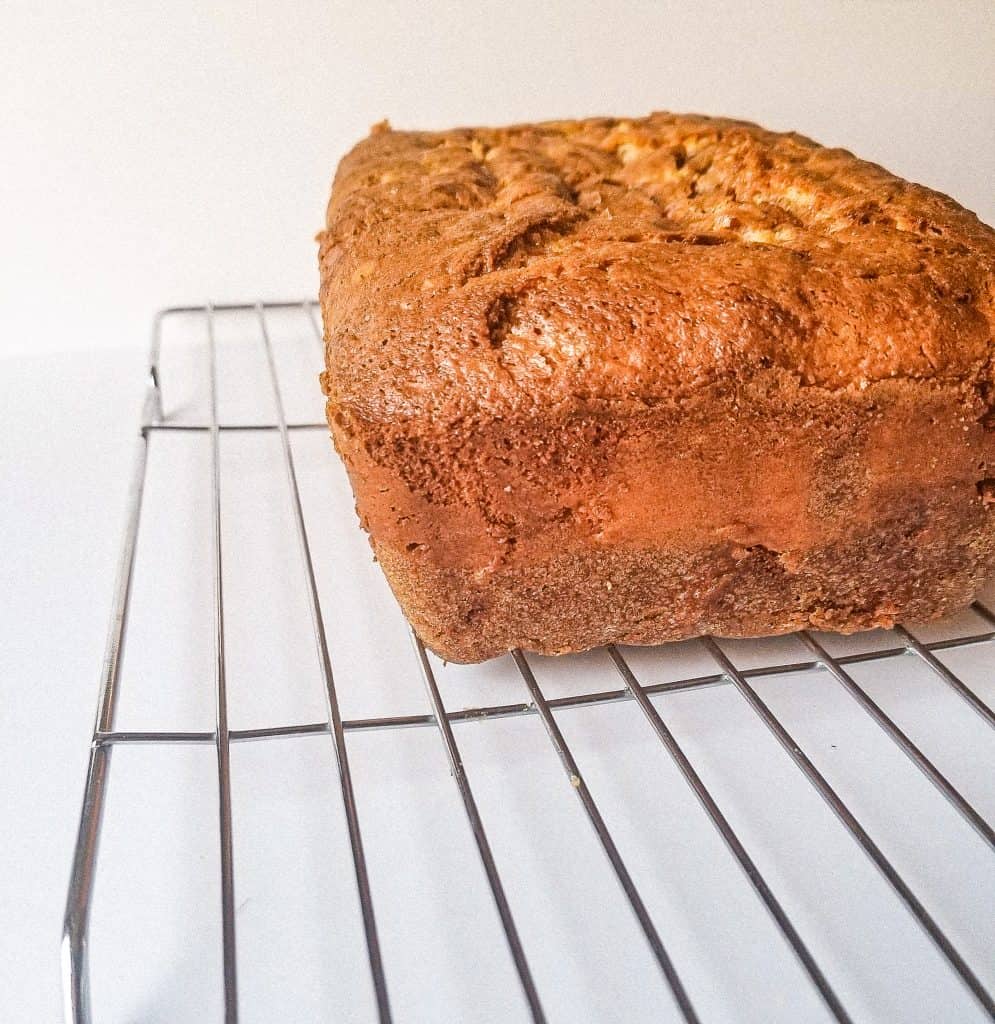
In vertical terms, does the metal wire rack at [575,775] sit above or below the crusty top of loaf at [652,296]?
below

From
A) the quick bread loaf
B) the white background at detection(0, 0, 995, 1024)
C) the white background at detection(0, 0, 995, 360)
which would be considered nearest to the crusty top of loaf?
the quick bread loaf

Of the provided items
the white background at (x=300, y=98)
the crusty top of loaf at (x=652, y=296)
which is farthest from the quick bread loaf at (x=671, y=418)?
the white background at (x=300, y=98)

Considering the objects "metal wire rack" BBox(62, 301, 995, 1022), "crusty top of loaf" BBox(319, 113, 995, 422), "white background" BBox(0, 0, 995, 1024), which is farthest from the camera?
"white background" BBox(0, 0, 995, 1024)

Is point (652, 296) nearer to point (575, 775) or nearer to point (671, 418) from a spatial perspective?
point (671, 418)

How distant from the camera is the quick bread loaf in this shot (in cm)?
105

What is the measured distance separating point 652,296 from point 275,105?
4.65ft

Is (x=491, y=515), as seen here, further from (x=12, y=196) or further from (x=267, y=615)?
(x=12, y=196)

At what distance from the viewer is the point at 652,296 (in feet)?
3.50

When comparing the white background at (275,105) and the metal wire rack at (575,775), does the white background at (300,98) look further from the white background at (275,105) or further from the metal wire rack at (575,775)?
the metal wire rack at (575,775)

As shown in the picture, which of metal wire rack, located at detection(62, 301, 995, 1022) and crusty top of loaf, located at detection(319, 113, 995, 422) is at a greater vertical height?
crusty top of loaf, located at detection(319, 113, 995, 422)

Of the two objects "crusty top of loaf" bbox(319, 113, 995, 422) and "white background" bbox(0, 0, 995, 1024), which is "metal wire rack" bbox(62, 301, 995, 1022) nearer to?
"crusty top of loaf" bbox(319, 113, 995, 422)

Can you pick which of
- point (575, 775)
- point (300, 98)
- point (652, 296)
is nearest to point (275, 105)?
point (300, 98)

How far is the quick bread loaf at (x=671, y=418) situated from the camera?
1.05 metres

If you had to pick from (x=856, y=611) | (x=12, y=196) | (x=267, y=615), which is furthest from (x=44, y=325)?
(x=856, y=611)
